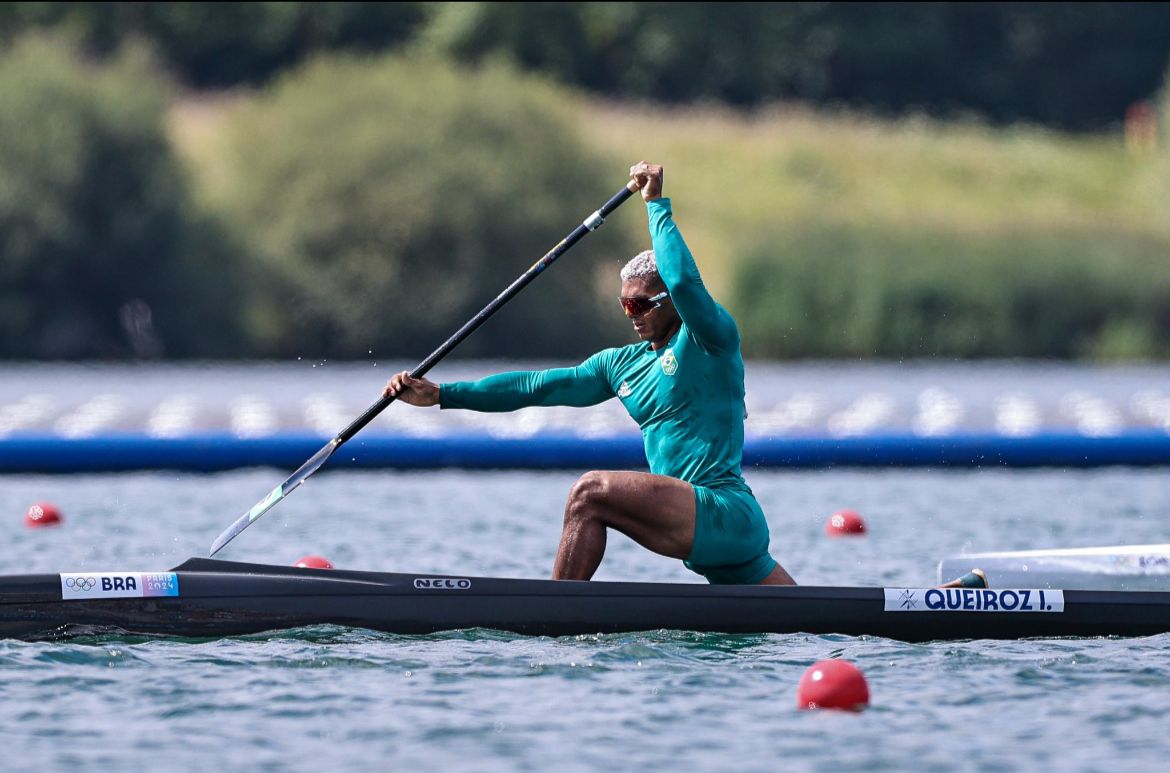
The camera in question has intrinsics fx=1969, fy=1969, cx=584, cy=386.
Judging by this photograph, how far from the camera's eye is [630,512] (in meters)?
6.69

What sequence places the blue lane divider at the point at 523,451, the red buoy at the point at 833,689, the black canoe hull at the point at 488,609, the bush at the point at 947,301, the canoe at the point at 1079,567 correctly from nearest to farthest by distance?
the red buoy at the point at 833,689 < the black canoe hull at the point at 488,609 < the canoe at the point at 1079,567 < the blue lane divider at the point at 523,451 < the bush at the point at 947,301

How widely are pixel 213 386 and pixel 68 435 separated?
28.0 ft

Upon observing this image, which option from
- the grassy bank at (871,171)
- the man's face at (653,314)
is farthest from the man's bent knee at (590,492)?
the grassy bank at (871,171)

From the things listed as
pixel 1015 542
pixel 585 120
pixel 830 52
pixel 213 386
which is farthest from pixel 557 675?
pixel 830 52

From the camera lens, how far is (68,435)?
13.9m

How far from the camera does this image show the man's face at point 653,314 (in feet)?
22.4

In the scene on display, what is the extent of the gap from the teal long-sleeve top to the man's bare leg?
7.1 inches

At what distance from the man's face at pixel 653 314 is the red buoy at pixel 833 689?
1.41m

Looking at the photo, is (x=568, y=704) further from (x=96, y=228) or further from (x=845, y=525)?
(x=96, y=228)

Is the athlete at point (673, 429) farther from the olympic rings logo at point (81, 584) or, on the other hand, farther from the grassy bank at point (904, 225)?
the grassy bank at point (904, 225)

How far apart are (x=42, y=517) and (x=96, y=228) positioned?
1839 cm

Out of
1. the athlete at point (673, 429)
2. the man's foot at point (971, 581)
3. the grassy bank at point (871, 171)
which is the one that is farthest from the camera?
the grassy bank at point (871, 171)

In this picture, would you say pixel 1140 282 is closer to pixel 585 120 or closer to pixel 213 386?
pixel 585 120

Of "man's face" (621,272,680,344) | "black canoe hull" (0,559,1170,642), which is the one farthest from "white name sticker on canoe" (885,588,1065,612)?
"man's face" (621,272,680,344)
